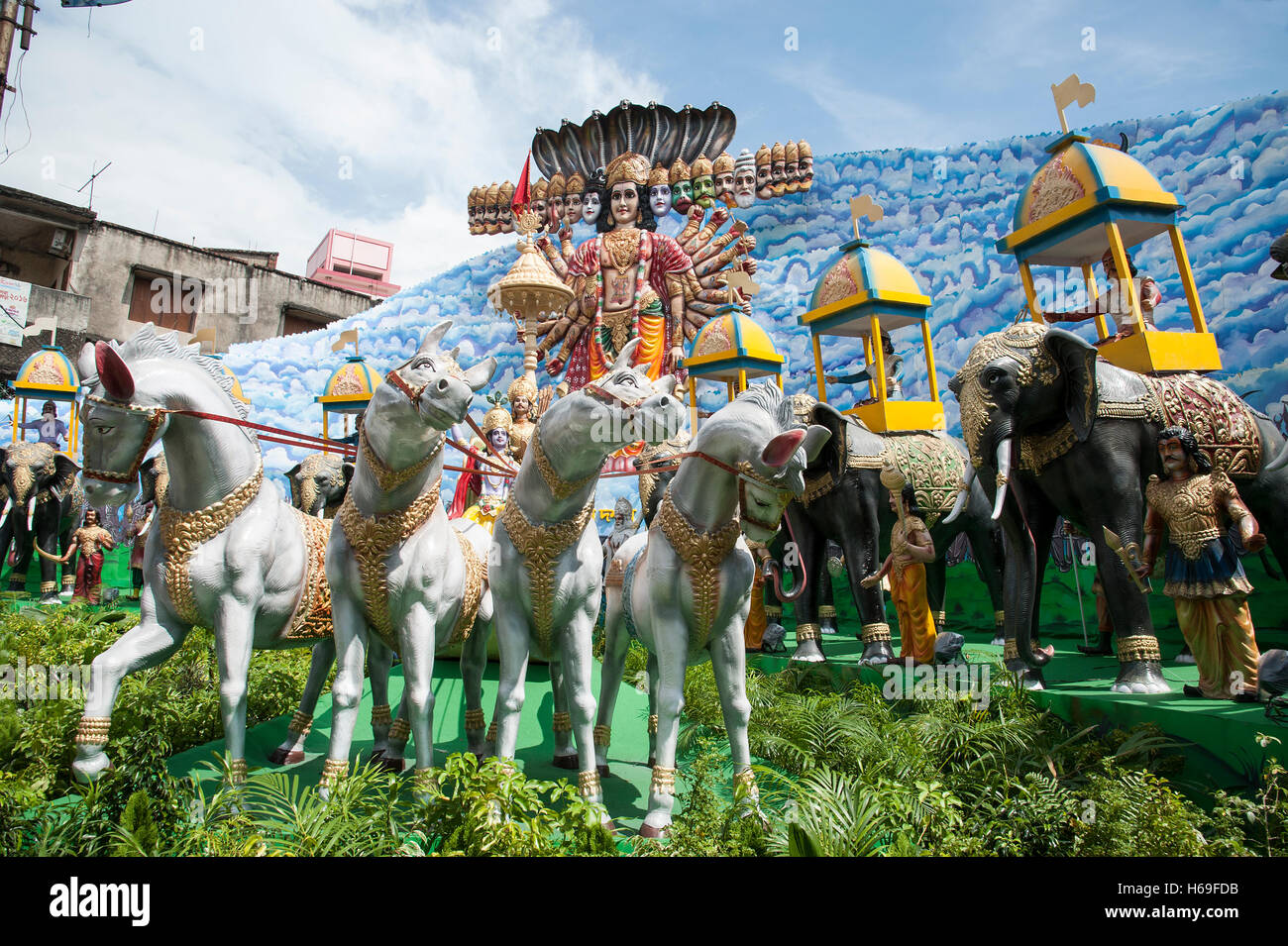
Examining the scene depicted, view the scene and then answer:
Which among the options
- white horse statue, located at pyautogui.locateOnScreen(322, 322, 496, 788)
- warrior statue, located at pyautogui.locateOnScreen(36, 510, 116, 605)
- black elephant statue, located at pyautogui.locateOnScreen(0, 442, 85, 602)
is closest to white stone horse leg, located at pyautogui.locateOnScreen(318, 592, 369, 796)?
white horse statue, located at pyautogui.locateOnScreen(322, 322, 496, 788)

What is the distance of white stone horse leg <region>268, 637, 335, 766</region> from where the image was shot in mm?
4430

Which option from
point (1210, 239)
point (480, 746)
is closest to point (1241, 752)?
point (480, 746)

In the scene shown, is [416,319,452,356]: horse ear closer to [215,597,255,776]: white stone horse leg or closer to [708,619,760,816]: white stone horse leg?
[215,597,255,776]: white stone horse leg

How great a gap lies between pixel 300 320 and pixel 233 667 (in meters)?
22.9

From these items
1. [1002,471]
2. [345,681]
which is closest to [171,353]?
[345,681]

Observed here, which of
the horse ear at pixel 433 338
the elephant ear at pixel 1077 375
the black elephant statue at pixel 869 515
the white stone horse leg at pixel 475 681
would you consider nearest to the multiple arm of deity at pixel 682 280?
the black elephant statue at pixel 869 515

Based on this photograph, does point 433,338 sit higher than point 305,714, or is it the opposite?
point 433,338

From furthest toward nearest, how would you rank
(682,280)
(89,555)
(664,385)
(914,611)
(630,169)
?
(630,169)
(682,280)
(89,555)
(914,611)
(664,385)

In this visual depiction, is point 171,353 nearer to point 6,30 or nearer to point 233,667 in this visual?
point 233,667

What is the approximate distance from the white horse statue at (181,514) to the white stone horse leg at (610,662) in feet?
5.47

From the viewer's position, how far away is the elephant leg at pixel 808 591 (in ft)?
20.5

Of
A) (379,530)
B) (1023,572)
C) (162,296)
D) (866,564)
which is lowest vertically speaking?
(1023,572)

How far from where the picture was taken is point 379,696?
171 inches
